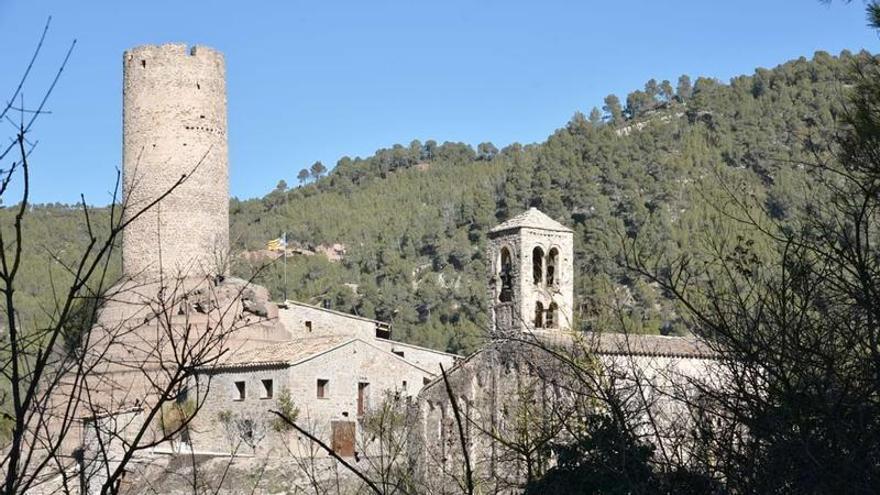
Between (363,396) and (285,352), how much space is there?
1957 mm

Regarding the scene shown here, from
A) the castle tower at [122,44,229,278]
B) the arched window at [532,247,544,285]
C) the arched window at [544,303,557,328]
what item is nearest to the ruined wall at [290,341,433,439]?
the arched window at [544,303,557,328]

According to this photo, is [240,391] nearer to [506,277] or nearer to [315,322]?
[315,322]

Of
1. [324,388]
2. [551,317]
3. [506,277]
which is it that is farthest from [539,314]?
[324,388]

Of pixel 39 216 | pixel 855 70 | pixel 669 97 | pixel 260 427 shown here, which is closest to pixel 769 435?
pixel 855 70

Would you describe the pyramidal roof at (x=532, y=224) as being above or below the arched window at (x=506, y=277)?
above

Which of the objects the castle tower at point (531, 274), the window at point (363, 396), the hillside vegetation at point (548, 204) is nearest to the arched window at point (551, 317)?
the castle tower at point (531, 274)

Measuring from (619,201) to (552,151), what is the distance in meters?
7.84

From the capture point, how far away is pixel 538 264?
2895 cm

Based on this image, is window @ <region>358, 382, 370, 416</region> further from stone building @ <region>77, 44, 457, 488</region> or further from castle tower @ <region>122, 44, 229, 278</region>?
castle tower @ <region>122, 44, 229, 278</region>

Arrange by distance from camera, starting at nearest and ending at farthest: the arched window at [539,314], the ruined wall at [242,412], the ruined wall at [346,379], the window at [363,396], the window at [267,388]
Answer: the ruined wall at [242,412]
the ruined wall at [346,379]
the window at [267,388]
the window at [363,396]
the arched window at [539,314]

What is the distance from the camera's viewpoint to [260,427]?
88.2ft

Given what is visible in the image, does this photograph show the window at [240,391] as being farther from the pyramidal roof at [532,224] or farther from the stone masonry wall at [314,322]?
the pyramidal roof at [532,224]

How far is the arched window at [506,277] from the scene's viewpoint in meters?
28.8

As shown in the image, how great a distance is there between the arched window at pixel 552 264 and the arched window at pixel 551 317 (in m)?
0.57
